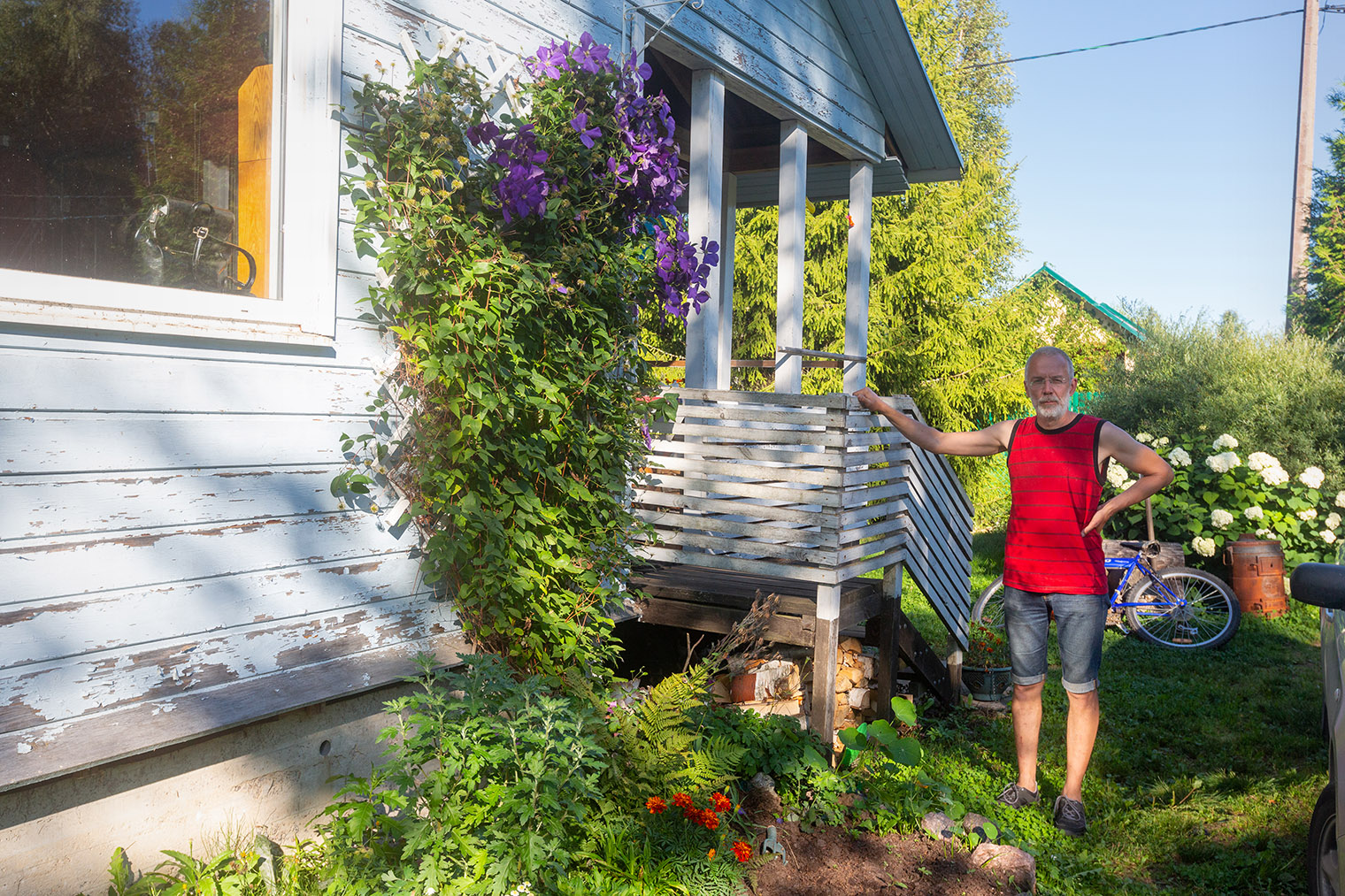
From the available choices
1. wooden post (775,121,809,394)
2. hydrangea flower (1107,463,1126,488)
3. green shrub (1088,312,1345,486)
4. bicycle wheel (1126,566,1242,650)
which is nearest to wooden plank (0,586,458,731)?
wooden post (775,121,809,394)

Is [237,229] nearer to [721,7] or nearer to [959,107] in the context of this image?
[721,7]

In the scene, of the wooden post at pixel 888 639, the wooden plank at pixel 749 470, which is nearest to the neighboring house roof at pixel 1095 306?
the wooden post at pixel 888 639

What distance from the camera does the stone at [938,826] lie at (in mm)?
3584

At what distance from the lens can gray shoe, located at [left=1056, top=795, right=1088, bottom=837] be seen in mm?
4039

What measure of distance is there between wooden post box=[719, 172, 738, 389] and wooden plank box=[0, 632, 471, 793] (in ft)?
14.6

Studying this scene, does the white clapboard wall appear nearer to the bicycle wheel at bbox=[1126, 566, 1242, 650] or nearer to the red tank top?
the red tank top

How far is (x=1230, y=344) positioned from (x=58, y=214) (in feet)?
39.4

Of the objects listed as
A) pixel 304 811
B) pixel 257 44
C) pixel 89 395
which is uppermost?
pixel 257 44

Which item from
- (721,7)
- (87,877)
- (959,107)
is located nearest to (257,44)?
(87,877)

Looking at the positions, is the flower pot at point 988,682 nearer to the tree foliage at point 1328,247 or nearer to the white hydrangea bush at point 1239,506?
the white hydrangea bush at point 1239,506

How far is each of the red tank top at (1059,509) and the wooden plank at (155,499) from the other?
2.93 meters

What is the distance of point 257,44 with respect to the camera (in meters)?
2.86

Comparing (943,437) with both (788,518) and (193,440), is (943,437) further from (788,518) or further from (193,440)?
(193,440)

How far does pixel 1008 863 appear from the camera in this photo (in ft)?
11.1
